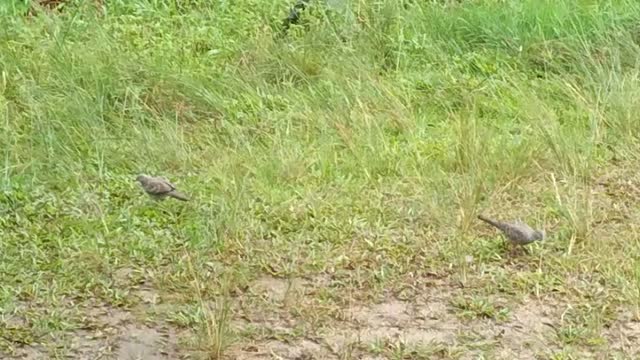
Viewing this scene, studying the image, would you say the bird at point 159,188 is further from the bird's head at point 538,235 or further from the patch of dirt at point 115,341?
the bird's head at point 538,235

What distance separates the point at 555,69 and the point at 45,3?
3.24m

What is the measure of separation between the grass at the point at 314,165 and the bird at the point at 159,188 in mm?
71

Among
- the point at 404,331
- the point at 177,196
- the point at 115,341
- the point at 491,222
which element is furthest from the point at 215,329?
the point at 491,222

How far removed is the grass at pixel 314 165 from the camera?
3.50 meters

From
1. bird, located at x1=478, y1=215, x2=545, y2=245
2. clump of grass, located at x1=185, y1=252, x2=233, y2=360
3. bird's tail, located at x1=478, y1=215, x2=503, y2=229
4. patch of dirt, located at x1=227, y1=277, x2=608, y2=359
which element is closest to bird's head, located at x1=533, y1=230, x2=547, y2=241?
bird, located at x1=478, y1=215, x2=545, y2=245

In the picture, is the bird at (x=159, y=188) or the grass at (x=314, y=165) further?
the bird at (x=159, y=188)

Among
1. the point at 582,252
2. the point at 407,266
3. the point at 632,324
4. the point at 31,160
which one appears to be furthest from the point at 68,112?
the point at 632,324

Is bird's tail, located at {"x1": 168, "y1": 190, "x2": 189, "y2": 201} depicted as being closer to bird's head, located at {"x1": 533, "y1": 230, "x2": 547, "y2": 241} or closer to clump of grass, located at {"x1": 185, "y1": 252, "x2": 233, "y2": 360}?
clump of grass, located at {"x1": 185, "y1": 252, "x2": 233, "y2": 360}

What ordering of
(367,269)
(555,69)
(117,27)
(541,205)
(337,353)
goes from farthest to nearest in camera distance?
(117,27)
(555,69)
(541,205)
(367,269)
(337,353)

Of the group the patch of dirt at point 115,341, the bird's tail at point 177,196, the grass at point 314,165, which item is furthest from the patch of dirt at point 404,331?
the bird's tail at point 177,196

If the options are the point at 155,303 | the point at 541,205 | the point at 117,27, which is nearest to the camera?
the point at 155,303

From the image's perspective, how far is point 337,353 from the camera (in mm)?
3211

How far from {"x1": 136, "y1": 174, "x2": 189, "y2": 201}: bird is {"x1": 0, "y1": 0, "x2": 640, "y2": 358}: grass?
71 millimetres

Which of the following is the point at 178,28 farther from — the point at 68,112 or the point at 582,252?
the point at 582,252
